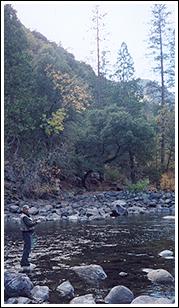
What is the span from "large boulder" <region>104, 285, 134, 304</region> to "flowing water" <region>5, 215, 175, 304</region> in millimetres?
122

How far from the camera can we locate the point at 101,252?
7410 mm

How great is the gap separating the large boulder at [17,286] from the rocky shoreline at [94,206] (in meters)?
7.35

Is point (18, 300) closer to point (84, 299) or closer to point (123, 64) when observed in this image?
point (84, 299)

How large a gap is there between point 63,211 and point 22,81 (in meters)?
4.48

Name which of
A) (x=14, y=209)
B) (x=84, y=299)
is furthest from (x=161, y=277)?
(x=14, y=209)

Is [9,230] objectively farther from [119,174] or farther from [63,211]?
[119,174]

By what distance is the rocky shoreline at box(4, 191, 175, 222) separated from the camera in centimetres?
1304

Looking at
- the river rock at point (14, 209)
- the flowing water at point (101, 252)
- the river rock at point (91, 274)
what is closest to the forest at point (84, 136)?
the river rock at point (14, 209)

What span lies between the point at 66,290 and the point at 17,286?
1.83ft

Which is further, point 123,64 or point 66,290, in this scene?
point 123,64

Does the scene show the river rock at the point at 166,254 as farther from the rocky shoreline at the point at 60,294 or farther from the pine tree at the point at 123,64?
the pine tree at the point at 123,64

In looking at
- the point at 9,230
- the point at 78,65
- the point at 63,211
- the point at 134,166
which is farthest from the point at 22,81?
the point at 78,65

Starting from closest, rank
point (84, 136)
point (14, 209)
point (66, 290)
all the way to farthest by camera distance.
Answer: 1. point (66, 290)
2. point (14, 209)
3. point (84, 136)

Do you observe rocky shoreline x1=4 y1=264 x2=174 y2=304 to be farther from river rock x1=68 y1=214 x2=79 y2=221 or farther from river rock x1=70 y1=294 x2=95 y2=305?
river rock x1=68 y1=214 x2=79 y2=221
